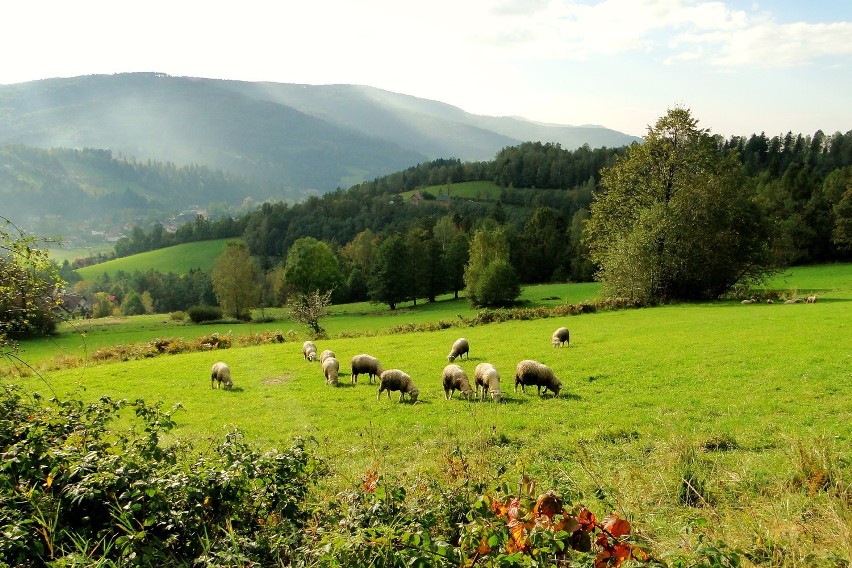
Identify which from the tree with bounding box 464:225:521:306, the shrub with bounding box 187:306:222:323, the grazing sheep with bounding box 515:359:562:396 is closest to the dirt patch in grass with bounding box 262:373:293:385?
the grazing sheep with bounding box 515:359:562:396

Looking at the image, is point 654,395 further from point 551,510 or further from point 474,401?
point 551,510

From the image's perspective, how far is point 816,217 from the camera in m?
75.6

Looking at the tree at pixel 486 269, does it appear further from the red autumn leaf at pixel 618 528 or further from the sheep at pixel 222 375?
the red autumn leaf at pixel 618 528

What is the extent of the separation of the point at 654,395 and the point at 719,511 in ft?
30.9

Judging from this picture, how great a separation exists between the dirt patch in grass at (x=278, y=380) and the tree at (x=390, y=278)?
165ft

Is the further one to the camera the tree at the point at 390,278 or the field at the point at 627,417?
the tree at the point at 390,278

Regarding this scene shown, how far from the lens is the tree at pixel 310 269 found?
72938 mm

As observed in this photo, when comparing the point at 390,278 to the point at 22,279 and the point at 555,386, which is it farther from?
the point at 22,279

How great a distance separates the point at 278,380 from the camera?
2378 centimetres

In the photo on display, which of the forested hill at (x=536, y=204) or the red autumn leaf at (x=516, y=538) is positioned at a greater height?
the forested hill at (x=536, y=204)

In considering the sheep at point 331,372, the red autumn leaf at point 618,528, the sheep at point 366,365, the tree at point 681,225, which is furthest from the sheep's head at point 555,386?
the tree at point 681,225

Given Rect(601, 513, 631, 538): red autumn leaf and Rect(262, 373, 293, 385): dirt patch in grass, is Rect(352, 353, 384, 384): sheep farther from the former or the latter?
Rect(601, 513, 631, 538): red autumn leaf

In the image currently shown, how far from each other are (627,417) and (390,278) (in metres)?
63.0

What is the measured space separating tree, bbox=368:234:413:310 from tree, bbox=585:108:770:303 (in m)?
36.3
